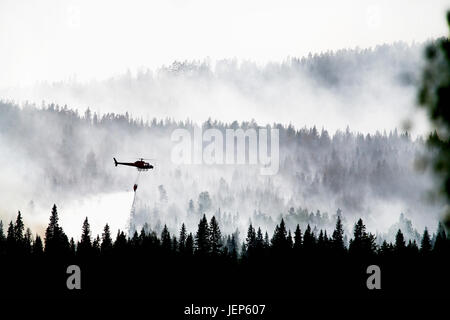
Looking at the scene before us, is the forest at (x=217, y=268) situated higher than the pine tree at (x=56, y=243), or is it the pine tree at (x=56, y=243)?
the pine tree at (x=56, y=243)

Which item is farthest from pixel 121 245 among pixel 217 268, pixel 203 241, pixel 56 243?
pixel 217 268

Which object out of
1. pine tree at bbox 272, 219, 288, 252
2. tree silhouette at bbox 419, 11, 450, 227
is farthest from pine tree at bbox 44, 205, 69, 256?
tree silhouette at bbox 419, 11, 450, 227

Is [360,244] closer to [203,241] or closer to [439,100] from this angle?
[203,241]

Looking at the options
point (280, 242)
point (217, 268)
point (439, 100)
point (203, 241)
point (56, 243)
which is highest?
point (439, 100)

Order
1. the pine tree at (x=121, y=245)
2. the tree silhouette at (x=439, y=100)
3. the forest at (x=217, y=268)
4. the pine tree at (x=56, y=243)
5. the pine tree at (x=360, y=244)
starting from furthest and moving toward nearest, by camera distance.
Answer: the pine tree at (x=56, y=243), the pine tree at (x=121, y=245), the pine tree at (x=360, y=244), the forest at (x=217, y=268), the tree silhouette at (x=439, y=100)

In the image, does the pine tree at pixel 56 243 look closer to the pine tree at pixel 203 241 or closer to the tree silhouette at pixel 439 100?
the pine tree at pixel 203 241

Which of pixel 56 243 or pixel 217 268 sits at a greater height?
pixel 56 243

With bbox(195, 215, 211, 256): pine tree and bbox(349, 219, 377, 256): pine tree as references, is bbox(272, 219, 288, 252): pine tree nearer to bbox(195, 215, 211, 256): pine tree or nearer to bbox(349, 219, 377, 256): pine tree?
bbox(349, 219, 377, 256): pine tree

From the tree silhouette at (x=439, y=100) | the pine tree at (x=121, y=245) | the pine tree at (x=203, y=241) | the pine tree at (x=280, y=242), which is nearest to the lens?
the tree silhouette at (x=439, y=100)

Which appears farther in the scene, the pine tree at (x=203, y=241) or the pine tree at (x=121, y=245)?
the pine tree at (x=121, y=245)

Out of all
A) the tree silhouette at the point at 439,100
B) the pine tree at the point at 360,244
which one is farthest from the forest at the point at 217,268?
the tree silhouette at the point at 439,100
